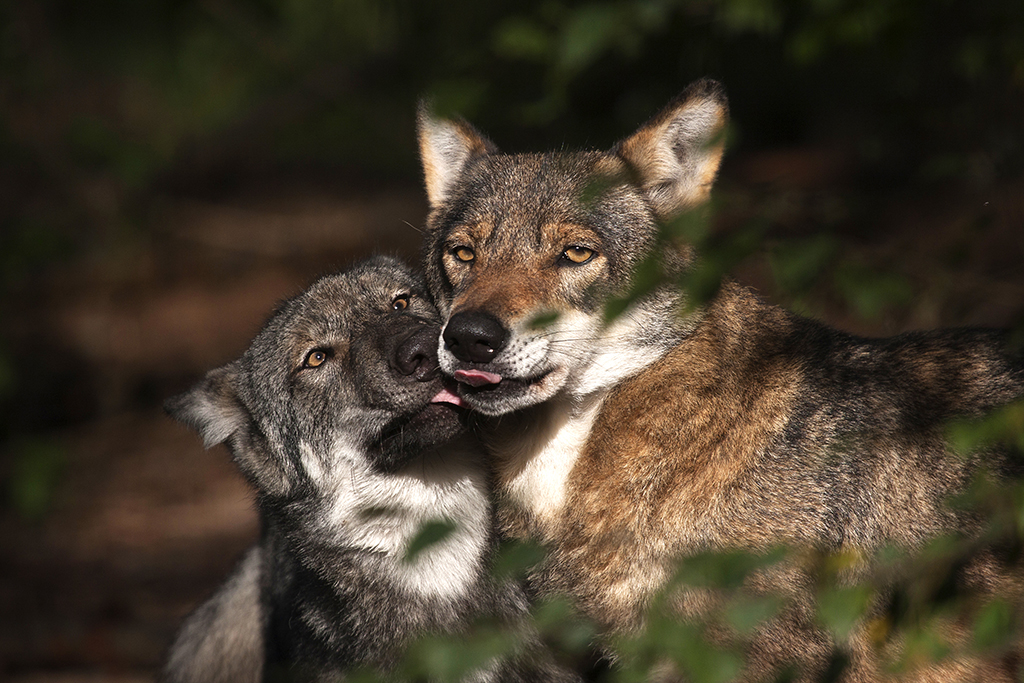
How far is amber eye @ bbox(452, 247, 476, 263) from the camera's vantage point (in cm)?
408

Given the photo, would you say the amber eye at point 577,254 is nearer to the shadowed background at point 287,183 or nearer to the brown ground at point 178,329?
the shadowed background at point 287,183

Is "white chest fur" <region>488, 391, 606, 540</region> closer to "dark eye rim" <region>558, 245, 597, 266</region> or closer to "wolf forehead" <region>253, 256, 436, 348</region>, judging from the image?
"dark eye rim" <region>558, 245, 597, 266</region>

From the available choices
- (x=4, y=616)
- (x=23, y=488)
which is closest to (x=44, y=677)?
(x=4, y=616)

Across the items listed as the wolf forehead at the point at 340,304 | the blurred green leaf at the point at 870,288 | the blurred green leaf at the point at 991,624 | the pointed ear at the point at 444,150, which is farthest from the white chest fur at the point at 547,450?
the blurred green leaf at the point at 991,624

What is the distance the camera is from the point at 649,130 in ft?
13.3

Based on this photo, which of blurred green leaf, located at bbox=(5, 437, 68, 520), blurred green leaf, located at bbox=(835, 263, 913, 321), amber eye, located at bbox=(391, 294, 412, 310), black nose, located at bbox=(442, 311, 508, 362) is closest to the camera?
black nose, located at bbox=(442, 311, 508, 362)

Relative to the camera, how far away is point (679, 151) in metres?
4.13

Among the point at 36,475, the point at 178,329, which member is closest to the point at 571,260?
the point at 36,475

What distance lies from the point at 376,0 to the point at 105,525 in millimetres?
5324

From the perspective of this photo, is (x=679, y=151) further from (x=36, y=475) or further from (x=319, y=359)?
(x=36, y=475)

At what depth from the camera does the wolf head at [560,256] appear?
3533 mm

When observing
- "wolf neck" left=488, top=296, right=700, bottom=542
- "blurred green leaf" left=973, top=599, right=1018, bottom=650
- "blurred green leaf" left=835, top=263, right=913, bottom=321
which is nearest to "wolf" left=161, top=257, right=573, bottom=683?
"wolf neck" left=488, top=296, right=700, bottom=542

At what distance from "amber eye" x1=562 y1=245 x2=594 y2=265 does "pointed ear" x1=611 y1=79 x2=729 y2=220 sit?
452mm

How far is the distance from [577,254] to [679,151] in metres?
0.71
